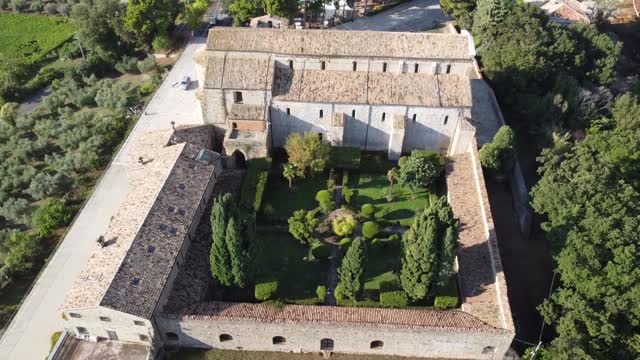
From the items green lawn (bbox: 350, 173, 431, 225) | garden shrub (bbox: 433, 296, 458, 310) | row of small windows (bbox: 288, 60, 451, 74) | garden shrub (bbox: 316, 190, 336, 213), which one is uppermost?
row of small windows (bbox: 288, 60, 451, 74)

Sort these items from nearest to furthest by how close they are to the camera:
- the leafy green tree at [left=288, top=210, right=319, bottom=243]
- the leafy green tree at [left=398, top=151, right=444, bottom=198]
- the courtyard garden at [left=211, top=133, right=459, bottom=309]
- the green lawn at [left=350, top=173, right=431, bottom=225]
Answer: the courtyard garden at [left=211, top=133, right=459, bottom=309] < the leafy green tree at [left=288, top=210, right=319, bottom=243] < the leafy green tree at [left=398, top=151, right=444, bottom=198] < the green lawn at [left=350, top=173, right=431, bottom=225]

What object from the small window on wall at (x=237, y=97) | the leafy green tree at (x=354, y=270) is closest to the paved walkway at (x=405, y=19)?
the small window on wall at (x=237, y=97)

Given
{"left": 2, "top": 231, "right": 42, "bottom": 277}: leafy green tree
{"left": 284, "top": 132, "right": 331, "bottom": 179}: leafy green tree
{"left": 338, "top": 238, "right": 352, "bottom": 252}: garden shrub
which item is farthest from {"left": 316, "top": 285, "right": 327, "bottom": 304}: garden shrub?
{"left": 2, "top": 231, "right": 42, "bottom": 277}: leafy green tree

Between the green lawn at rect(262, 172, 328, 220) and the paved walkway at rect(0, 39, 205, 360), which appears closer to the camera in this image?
the paved walkway at rect(0, 39, 205, 360)

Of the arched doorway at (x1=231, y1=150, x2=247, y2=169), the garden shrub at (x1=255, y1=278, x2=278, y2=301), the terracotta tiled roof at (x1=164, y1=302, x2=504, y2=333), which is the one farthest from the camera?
the arched doorway at (x1=231, y1=150, x2=247, y2=169)

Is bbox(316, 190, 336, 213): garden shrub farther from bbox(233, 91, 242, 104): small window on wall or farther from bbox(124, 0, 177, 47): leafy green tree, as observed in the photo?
bbox(124, 0, 177, 47): leafy green tree

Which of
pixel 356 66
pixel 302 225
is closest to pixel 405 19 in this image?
pixel 356 66

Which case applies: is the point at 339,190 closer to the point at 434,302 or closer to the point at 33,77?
the point at 434,302

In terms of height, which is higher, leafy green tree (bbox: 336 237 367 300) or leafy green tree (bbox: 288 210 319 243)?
leafy green tree (bbox: 336 237 367 300)
